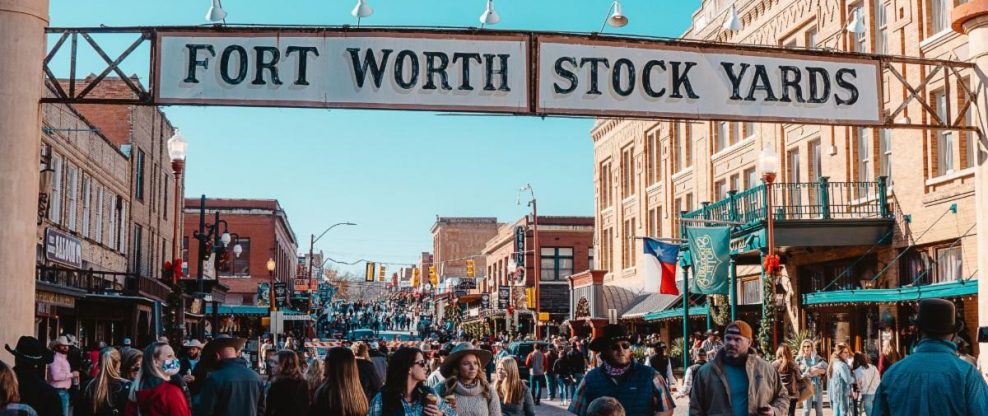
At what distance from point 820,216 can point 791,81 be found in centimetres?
1754

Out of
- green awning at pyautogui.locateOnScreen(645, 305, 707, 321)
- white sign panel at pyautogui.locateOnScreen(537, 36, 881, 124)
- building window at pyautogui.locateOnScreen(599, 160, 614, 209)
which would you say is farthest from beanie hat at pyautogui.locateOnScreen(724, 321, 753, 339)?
building window at pyautogui.locateOnScreen(599, 160, 614, 209)

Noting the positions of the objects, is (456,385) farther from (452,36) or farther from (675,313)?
(675,313)

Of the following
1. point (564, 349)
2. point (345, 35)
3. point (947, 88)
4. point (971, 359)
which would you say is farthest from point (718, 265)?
point (345, 35)

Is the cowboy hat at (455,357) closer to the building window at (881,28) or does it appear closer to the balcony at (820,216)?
the balcony at (820,216)

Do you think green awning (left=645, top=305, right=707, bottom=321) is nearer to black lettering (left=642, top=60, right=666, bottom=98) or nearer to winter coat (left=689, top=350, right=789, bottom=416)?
black lettering (left=642, top=60, right=666, bottom=98)

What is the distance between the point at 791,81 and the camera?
525 inches

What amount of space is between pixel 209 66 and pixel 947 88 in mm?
7944

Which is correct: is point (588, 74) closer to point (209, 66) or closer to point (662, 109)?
point (662, 109)

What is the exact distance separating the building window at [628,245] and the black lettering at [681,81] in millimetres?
34142

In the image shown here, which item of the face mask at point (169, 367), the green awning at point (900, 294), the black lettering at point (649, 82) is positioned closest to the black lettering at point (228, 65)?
the face mask at point (169, 367)

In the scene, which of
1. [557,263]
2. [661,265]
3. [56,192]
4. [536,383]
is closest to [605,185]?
[661,265]

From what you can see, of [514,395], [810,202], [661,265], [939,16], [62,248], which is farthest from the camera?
[661,265]

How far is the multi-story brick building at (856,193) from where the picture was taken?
24.6m

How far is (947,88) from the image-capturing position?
42.8 ft
